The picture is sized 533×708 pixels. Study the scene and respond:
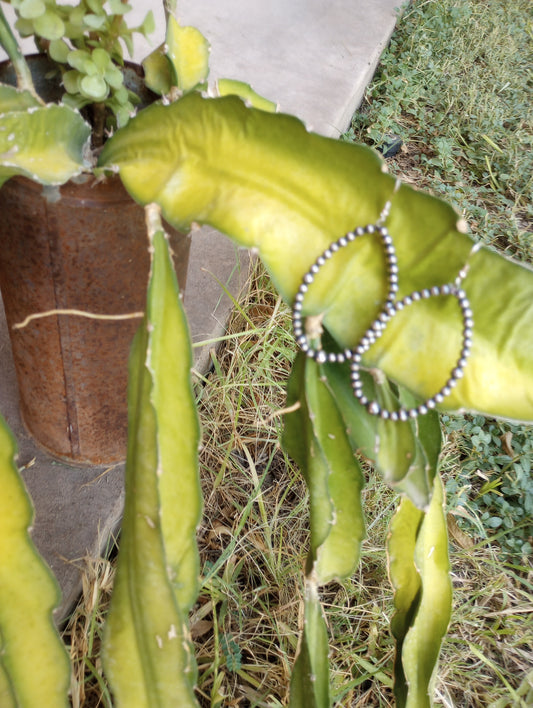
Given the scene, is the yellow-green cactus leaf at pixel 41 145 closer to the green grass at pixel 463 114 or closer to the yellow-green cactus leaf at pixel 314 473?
the yellow-green cactus leaf at pixel 314 473

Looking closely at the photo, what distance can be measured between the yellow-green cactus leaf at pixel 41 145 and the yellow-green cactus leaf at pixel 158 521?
0.14 meters

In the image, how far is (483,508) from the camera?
1229 millimetres

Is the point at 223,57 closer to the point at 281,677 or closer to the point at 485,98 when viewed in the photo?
the point at 485,98

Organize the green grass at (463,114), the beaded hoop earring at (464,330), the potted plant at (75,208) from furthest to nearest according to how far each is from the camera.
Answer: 1. the green grass at (463,114)
2. the potted plant at (75,208)
3. the beaded hoop earring at (464,330)

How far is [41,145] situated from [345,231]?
12.5 inches

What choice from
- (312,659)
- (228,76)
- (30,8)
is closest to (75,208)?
(30,8)

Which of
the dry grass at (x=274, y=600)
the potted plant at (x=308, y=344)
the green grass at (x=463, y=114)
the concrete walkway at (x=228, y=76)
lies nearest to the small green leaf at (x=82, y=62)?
the potted plant at (x=308, y=344)

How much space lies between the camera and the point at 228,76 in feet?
6.24

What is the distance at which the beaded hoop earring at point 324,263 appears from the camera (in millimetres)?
537

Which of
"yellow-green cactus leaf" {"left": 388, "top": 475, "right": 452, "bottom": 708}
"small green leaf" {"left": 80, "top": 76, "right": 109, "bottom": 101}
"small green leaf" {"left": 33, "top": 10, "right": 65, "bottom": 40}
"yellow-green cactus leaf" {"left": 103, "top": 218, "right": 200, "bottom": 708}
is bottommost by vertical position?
"yellow-green cactus leaf" {"left": 388, "top": 475, "right": 452, "bottom": 708}

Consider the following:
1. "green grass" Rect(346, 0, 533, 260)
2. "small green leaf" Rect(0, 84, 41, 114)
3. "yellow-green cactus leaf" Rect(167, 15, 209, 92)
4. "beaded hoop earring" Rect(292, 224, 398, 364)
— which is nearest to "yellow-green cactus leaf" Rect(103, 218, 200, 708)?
"beaded hoop earring" Rect(292, 224, 398, 364)

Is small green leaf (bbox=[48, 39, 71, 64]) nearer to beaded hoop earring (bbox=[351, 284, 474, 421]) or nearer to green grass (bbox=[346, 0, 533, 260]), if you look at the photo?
beaded hoop earring (bbox=[351, 284, 474, 421])

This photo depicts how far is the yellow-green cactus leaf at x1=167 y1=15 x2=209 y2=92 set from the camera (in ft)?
2.54

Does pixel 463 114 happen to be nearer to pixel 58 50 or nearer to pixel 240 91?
pixel 240 91
